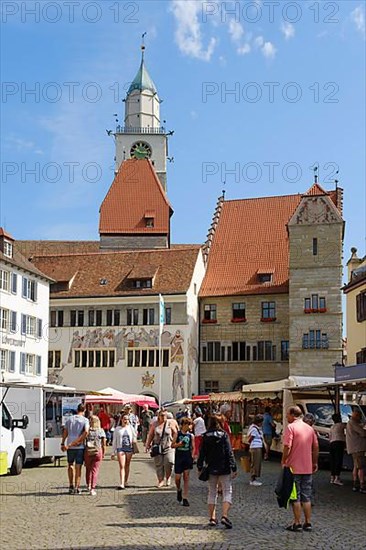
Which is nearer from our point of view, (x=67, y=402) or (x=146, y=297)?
(x=67, y=402)

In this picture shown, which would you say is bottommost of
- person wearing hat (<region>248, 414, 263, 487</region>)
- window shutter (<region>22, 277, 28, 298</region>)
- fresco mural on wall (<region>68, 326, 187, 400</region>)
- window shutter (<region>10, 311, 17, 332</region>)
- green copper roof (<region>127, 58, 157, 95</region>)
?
person wearing hat (<region>248, 414, 263, 487</region>)

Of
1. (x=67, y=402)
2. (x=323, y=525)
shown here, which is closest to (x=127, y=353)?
(x=67, y=402)

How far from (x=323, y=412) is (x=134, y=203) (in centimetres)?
4886

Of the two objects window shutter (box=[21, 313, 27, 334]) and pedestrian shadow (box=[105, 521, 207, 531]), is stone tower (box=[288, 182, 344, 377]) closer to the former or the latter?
window shutter (box=[21, 313, 27, 334])

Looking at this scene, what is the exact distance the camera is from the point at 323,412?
25.4 meters

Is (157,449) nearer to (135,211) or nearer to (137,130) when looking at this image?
(135,211)

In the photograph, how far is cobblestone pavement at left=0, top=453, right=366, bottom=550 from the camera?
Answer: 1109 centimetres

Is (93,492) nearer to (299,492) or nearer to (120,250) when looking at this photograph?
(299,492)

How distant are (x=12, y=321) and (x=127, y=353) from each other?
9.89 meters

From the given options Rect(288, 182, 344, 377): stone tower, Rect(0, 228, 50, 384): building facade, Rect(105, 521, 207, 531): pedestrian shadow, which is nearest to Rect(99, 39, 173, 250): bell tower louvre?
Rect(0, 228, 50, 384): building facade

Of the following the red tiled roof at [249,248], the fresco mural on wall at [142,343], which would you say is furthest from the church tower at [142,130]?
the fresco mural on wall at [142,343]

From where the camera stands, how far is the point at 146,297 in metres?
59.4

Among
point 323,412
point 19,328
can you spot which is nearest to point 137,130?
point 19,328

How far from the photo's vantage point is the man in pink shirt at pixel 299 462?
1202 centimetres
